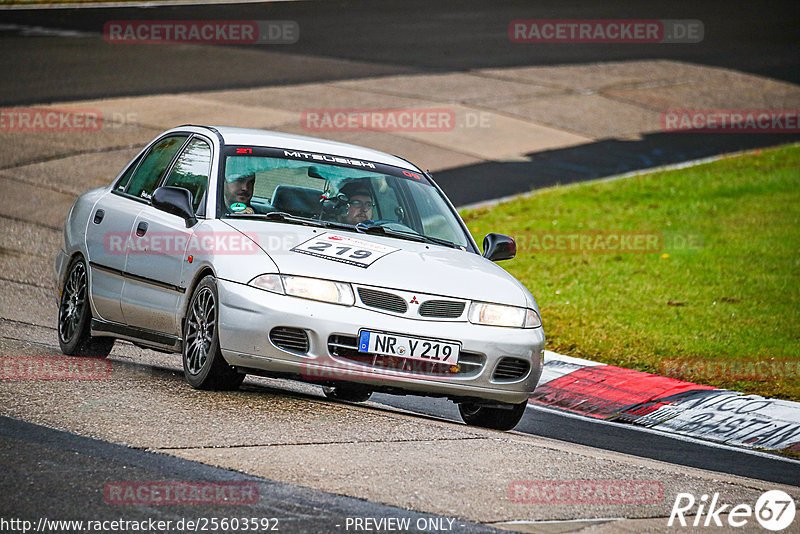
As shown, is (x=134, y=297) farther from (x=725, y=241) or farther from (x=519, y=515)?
(x=725, y=241)

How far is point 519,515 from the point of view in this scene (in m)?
5.32

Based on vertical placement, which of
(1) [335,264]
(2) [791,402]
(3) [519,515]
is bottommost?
(2) [791,402]

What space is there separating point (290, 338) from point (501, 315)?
1.25 m

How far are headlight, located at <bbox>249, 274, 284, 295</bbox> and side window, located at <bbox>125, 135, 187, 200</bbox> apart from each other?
1847mm

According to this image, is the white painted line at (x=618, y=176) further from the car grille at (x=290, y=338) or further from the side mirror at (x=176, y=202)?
the car grille at (x=290, y=338)

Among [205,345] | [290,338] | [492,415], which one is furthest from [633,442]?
[205,345]

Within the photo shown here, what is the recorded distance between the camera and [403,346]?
6789mm

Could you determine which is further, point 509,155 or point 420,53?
point 420,53

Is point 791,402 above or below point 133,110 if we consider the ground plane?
below

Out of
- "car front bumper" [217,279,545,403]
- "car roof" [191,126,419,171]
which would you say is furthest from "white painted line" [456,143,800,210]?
"car front bumper" [217,279,545,403]

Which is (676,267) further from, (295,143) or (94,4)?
(94,4)

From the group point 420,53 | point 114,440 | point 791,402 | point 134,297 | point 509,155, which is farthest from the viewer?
point 420,53

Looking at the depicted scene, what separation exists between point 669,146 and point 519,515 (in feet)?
55.1

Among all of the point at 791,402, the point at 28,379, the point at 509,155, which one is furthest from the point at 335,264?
the point at 509,155
